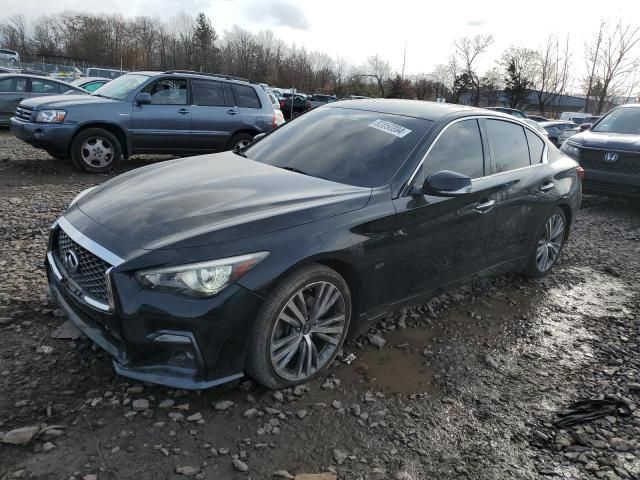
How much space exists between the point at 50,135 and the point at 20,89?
572 cm

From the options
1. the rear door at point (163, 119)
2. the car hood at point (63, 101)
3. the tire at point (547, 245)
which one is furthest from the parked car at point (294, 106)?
the tire at point (547, 245)

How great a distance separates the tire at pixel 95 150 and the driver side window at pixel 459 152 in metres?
6.40

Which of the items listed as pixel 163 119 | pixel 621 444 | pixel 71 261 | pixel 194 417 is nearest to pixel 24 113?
pixel 163 119

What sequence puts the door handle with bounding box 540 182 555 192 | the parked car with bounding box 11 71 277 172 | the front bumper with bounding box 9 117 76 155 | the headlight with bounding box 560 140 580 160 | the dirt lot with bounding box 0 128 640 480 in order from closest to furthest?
the dirt lot with bounding box 0 128 640 480 < the door handle with bounding box 540 182 555 192 < the front bumper with bounding box 9 117 76 155 < the parked car with bounding box 11 71 277 172 < the headlight with bounding box 560 140 580 160

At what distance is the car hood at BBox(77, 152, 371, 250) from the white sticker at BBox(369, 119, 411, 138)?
673 mm

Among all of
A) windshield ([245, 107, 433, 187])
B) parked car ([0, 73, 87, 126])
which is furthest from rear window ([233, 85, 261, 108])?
windshield ([245, 107, 433, 187])

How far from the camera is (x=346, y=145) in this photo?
3.73 metres

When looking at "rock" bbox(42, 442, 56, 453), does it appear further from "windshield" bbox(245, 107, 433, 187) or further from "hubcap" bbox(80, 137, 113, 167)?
"hubcap" bbox(80, 137, 113, 167)

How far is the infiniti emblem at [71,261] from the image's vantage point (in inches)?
110

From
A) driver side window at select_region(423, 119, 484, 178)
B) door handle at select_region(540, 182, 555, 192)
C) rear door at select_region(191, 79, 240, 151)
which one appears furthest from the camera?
rear door at select_region(191, 79, 240, 151)

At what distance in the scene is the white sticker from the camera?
3.66m

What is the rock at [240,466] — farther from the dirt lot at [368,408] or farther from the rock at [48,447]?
the rock at [48,447]

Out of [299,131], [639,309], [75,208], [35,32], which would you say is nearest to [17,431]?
[75,208]

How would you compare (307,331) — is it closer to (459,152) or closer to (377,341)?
(377,341)
